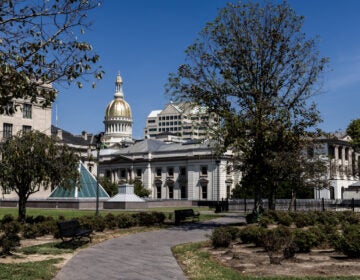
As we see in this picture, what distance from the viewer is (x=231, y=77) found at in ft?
81.1

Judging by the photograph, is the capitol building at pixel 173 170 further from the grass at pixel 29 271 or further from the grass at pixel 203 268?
the grass at pixel 29 271

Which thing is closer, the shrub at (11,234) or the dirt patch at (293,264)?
the dirt patch at (293,264)

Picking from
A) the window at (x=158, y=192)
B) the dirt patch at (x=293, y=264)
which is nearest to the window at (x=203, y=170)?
the window at (x=158, y=192)

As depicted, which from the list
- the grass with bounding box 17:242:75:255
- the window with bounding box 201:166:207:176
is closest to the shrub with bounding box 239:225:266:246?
the grass with bounding box 17:242:75:255

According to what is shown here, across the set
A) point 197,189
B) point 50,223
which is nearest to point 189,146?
point 197,189

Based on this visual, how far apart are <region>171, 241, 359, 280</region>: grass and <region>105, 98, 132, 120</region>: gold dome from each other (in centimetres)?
13141

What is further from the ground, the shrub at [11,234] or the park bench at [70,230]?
the park bench at [70,230]

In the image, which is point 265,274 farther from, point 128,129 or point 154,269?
point 128,129

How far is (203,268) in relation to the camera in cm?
1220

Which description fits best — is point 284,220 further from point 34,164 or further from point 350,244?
point 34,164

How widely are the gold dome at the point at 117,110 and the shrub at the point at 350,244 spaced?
441ft

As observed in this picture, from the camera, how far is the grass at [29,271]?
11045 millimetres

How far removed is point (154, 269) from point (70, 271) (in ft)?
6.67

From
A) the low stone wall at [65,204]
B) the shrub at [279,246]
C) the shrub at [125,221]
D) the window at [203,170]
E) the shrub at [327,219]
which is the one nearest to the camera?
the shrub at [279,246]
